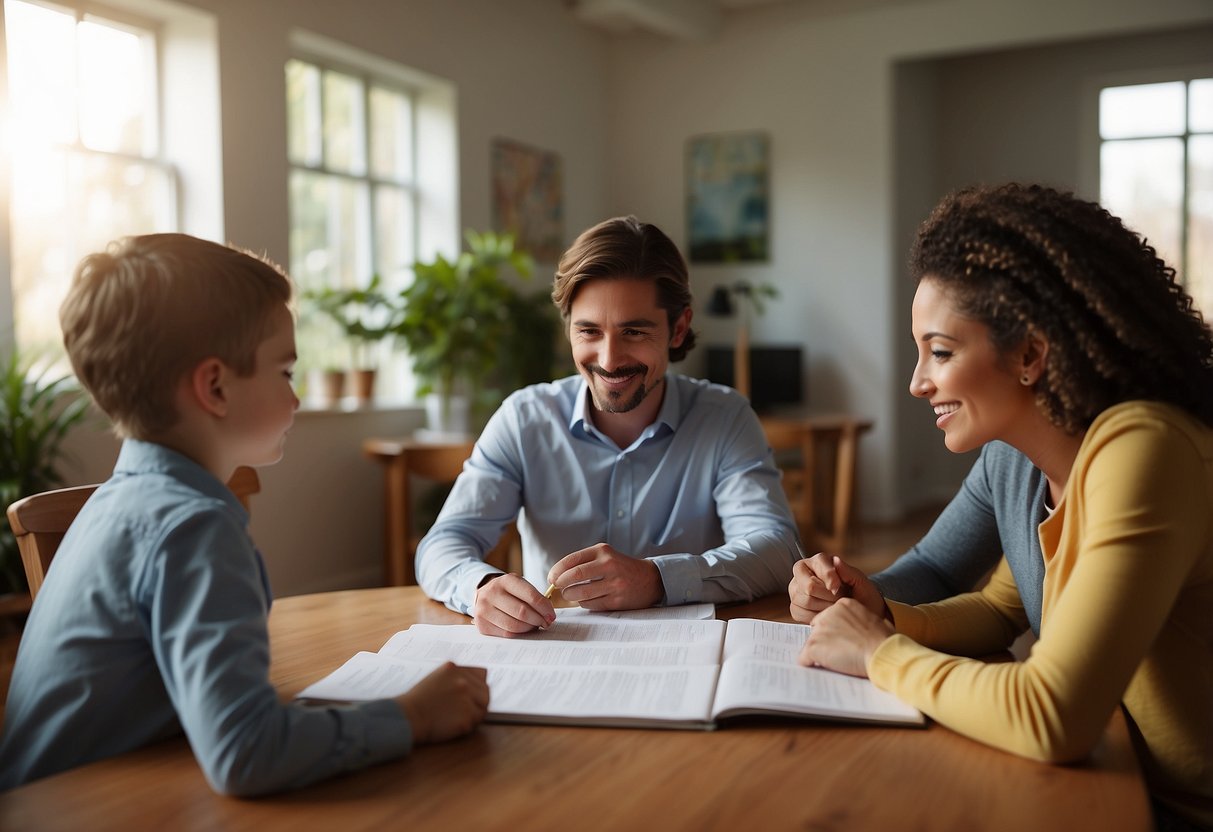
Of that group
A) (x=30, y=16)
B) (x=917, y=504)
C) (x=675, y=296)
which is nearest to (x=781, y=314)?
(x=917, y=504)

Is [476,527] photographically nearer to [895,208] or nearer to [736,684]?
[736,684]

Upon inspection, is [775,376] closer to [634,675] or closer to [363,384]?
[363,384]

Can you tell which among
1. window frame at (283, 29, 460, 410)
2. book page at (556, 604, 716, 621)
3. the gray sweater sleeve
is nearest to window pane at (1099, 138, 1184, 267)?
window frame at (283, 29, 460, 410)

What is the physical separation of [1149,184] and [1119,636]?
7057mm

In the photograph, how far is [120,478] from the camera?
3.23 ft

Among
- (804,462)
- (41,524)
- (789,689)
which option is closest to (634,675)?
(789,689)

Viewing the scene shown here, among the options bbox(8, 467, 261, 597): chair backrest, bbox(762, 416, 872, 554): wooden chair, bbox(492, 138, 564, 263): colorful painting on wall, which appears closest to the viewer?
bbox(8, 467, 261, 597): chair backrest

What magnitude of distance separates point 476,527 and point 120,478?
926 millimetres

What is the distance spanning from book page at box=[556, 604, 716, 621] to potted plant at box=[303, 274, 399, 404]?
11.5 feet

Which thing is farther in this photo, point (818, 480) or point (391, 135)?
point (818, 480)

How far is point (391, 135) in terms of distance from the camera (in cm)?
554

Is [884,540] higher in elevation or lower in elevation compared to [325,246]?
lower

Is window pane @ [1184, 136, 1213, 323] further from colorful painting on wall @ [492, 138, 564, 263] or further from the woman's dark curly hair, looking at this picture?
the woman's dark curly hair

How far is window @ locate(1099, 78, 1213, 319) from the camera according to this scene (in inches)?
269
